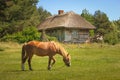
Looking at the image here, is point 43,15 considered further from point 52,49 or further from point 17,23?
point 52,49

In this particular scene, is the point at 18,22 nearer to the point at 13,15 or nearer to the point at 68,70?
the point at 13,15

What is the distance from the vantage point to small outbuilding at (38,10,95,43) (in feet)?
189

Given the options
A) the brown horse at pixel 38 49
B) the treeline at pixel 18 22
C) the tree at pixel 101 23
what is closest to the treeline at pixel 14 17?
the treeline at pixel 18 22

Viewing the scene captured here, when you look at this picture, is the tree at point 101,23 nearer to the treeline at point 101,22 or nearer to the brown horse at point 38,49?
the treeline at point 101,22

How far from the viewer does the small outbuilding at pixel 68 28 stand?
57.6 meters

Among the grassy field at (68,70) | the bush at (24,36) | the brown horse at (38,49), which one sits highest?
the bush at (24,36)

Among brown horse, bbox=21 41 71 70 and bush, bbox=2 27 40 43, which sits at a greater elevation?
bush, bbox=2 27 40 43

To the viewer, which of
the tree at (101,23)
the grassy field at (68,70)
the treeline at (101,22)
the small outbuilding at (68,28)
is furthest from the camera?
the tree at (101,23)

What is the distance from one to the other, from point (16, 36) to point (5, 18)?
13.2 ft

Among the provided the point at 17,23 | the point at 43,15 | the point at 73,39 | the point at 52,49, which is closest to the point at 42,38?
the point at 17,23

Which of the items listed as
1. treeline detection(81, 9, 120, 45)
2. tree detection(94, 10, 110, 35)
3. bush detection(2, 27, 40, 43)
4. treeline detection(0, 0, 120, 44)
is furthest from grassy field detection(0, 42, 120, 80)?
tree detection(94, 10, 110, 35)

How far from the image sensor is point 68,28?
57.7 meters

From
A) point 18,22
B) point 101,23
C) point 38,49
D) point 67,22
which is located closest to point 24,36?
point 18,22

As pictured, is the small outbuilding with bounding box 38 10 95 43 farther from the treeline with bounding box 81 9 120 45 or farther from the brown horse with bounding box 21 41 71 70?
the brown horse with bounding box 21 41 71 70
